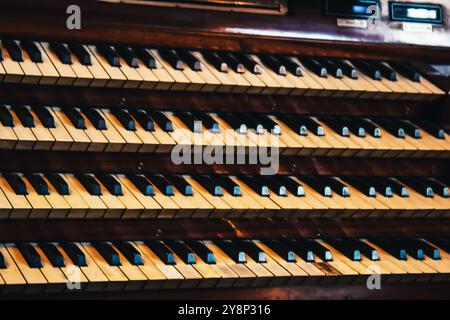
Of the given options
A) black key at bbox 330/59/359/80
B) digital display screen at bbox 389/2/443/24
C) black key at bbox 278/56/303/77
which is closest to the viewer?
black key at bbox 278/56/303/77

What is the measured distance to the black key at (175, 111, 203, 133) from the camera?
4.21 metres

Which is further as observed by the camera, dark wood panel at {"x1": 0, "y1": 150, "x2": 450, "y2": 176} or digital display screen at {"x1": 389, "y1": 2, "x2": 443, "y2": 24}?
digital display screen at {"x1": 389, "y1": 2, "x2": 443, "y2": 24}

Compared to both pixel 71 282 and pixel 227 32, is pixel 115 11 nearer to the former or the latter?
pixel 227 32

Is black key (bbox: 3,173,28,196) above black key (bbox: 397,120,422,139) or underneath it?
above

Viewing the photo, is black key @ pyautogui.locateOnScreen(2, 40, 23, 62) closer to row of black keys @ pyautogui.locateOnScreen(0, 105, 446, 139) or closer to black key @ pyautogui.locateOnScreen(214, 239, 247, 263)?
row of black keys @ pyautogui.locateOnScreen(0, 105, 446, 139)

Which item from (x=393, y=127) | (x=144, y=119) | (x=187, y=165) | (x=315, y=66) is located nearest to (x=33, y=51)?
(x=144, y=119)

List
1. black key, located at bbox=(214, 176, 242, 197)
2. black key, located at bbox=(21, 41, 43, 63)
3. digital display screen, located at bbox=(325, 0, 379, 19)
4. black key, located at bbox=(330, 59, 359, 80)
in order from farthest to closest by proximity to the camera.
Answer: digital display screen, located at bbox=(325, 0, 379, 19), black key, located at bbox=(330, 59, 359, 80), black key, located at bbox=(214, 176, 242, 197), black key, located at bbox=(21, 41, 43, 63)

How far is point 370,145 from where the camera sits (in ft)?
→ 14.5

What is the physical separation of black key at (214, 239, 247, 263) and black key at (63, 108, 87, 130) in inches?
28.7

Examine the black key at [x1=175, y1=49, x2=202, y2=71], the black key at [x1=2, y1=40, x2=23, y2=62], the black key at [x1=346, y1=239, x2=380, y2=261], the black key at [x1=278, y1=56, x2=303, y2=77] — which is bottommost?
the black key at [x1=346, y1=239, x2=380, y2=261]

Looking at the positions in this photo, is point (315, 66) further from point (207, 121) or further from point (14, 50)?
point (14, 50)

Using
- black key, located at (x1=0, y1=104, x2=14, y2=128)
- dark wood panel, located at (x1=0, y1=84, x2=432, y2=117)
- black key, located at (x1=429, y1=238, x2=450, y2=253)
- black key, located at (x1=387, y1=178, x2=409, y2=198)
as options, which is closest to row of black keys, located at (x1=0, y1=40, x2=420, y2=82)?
dark wood panel, located at (x1=0, y1=84, x2=432, y2=117)

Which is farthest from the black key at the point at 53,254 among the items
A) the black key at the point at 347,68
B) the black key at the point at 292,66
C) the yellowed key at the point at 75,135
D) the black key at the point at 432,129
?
the black key at the point at 432,129
